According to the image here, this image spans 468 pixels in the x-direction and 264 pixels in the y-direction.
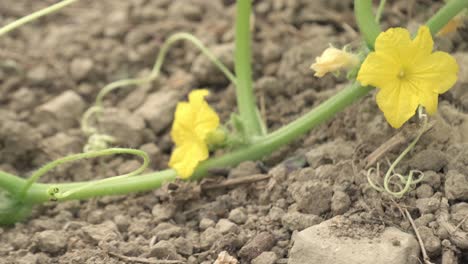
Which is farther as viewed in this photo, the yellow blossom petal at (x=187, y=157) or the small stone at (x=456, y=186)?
the yellow blossom petal at (x=187, y=157)

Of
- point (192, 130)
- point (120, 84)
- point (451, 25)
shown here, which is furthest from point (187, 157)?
point (451, 25)

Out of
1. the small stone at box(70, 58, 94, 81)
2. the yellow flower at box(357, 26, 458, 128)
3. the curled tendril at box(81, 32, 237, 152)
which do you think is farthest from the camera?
the small stone at box(70, 58, 94, 81)

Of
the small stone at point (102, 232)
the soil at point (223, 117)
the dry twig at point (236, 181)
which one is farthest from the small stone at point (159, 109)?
the small stone at point (102, 232)

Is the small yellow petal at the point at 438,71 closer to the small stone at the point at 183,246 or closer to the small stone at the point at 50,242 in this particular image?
the small stone at the point at 183,246

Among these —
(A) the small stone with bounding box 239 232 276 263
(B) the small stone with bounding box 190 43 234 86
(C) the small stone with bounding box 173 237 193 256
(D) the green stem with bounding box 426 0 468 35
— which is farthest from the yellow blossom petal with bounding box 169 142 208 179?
(D) the green stem with bounding box 426 0 468 35

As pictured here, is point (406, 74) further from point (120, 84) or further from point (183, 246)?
point (120, 84)

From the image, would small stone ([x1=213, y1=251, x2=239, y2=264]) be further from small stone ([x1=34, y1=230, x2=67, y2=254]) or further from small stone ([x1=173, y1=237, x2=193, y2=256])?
small stone ([x1=34, y1=230, x2=67, y2=254])

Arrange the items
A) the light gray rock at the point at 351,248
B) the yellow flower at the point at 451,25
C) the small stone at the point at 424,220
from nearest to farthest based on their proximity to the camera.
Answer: the light gray rock at the point at 351,248 < the small stone at the point at 424,220 < the yellow flower at the point at 451,25

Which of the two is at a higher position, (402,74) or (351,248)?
(402,74)
